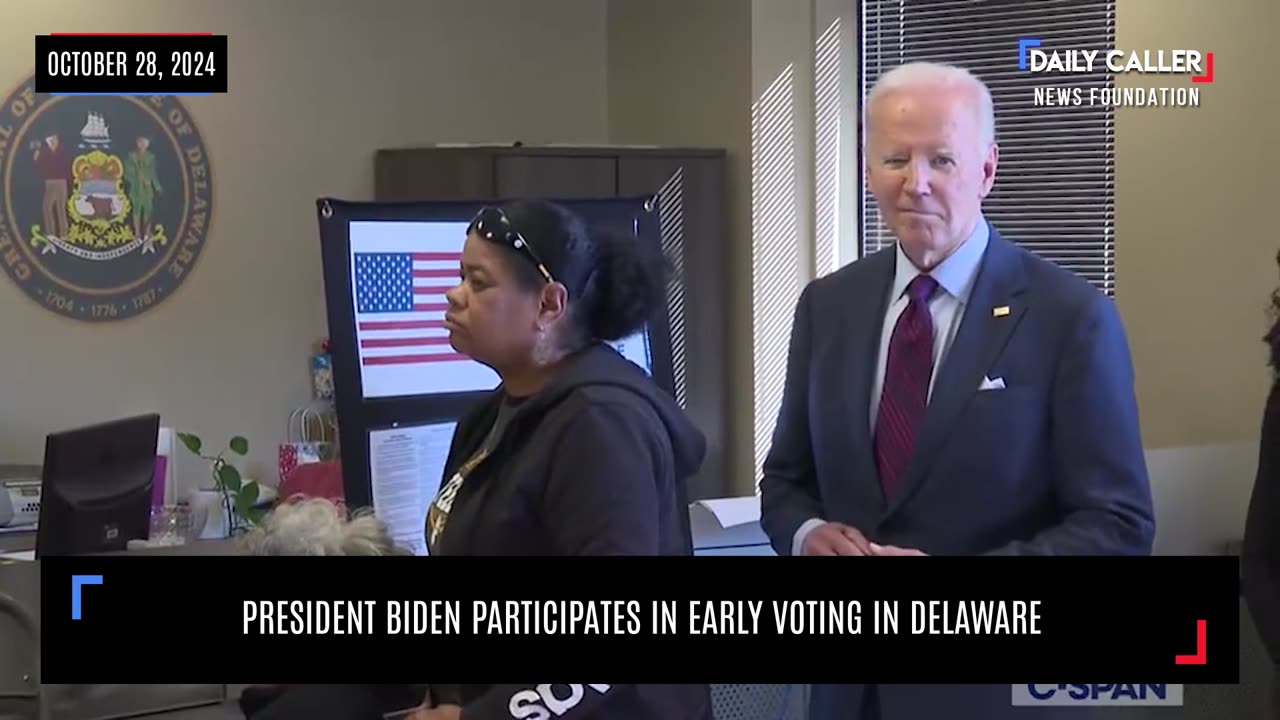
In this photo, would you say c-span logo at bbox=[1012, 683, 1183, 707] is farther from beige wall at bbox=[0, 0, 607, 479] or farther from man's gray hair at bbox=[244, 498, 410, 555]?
beige wall at bbox=[0, 0, 607, 479]

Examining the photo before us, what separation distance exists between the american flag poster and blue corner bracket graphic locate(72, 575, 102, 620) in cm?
47

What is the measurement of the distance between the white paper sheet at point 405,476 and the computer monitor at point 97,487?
49.0 inches

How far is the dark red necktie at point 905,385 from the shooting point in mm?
1724

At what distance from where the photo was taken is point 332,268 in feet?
7.63

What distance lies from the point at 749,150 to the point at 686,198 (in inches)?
9.3

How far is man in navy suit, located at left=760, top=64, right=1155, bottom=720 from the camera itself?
5.25 feet

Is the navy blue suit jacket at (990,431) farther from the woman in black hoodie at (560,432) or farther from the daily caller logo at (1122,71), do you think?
the daily caller logo at (1122,71)

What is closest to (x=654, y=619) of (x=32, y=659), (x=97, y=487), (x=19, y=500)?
(x=32, y=659)

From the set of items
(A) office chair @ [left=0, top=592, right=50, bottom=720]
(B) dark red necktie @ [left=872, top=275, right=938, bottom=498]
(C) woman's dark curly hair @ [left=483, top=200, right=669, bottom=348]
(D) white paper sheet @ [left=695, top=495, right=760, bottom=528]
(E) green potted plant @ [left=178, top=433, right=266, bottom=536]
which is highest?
(C) woman's dark curly hair @ [left=483, top=200, right=669, bottom=348]

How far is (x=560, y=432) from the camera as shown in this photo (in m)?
1.62

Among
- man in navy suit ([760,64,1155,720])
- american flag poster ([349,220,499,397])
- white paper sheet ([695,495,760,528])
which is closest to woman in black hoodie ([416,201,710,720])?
man in navy suit ([760,64,1155,720])

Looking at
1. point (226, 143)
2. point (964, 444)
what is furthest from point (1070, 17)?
point (964, 444)

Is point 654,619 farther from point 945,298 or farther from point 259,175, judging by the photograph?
point 259,175

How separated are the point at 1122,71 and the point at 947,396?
239 centimetres
